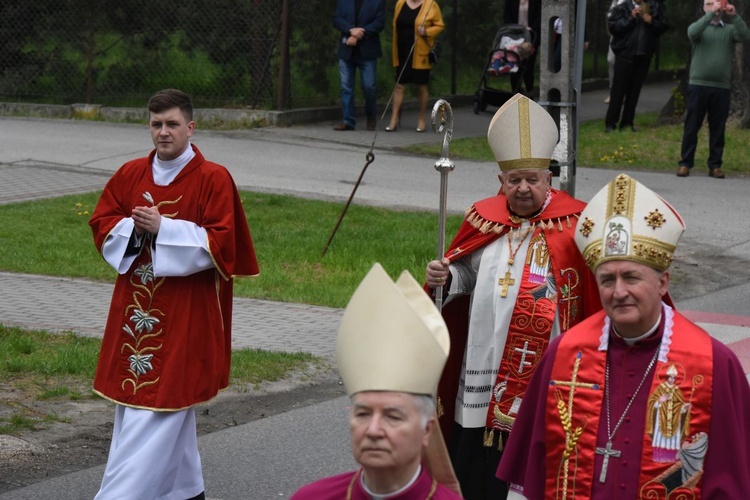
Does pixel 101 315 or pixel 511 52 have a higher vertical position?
pixel 511 52

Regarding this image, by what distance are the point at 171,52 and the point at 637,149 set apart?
7.36 meters

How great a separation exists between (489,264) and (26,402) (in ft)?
11.9

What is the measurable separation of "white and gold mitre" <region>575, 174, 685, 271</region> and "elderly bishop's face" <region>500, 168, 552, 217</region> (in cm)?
126

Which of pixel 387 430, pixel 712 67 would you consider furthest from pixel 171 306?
pixel 712 67

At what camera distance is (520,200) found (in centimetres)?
592

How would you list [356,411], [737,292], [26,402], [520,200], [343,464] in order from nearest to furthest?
[356,411], [520,200], [343,464], [26,402], [737,292]

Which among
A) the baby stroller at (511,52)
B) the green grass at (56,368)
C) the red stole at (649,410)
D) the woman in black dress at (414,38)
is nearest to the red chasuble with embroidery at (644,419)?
the red stole at (649,410)

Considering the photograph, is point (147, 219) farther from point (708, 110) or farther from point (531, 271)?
point (708, 110)

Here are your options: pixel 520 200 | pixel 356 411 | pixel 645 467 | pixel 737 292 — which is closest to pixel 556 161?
pixel 737 292

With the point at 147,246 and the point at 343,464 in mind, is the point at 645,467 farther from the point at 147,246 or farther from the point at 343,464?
the point at 343,464

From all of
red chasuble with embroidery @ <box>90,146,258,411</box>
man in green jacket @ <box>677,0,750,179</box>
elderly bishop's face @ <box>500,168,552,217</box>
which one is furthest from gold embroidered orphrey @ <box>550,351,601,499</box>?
man in green jacket @ <box>677,0,750,179</box>

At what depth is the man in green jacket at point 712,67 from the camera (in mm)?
16734

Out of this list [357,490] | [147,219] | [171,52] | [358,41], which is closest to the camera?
[357,490]

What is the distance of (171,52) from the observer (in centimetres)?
2153
